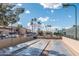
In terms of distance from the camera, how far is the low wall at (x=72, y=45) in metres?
3.40

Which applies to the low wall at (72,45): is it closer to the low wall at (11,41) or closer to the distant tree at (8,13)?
the low wall at (11,41)

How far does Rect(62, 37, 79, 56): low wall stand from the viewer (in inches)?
134

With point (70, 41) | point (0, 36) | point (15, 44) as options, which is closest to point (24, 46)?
point (15, 44)

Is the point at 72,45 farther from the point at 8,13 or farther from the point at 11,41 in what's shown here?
the point at 8,13

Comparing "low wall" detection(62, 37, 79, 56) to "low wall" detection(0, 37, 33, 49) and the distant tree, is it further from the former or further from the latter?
the distant tree

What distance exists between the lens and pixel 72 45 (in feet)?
11.4

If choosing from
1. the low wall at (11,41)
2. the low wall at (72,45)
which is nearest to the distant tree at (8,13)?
the low wall at (11,41)

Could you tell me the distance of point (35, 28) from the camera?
357 cm

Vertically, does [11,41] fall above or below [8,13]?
below

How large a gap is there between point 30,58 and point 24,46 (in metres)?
0.20

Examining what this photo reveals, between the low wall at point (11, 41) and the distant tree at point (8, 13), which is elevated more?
the distant tree at point (8, 13)

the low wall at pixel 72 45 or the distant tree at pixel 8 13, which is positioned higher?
the distant tree at pixel 8 13

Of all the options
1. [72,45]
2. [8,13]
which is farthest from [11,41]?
[72,45]

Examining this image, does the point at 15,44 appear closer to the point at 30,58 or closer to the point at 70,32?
the point at 30,58
